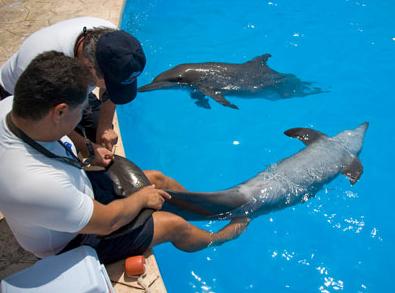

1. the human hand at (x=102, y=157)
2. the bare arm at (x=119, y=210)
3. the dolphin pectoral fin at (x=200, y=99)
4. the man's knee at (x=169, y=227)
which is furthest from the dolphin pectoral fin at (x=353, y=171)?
the human hand at (x=102, y=157)

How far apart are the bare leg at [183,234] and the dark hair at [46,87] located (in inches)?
61.6

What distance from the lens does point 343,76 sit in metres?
7.86

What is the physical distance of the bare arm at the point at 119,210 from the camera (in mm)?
2807

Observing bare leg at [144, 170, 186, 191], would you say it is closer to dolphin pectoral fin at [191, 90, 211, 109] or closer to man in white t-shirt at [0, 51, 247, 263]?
man in white t-shirt at [0, 51, 247, 263]

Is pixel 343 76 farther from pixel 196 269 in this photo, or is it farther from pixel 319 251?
pixel 196 269

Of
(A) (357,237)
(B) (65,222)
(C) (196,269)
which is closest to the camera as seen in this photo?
(B) (65,222)

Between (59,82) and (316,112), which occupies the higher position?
(59,82)

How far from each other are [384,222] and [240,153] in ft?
7.21

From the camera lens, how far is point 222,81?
7078 mm

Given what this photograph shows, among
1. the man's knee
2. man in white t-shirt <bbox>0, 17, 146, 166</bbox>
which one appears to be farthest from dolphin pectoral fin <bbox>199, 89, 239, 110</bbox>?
the man's knee

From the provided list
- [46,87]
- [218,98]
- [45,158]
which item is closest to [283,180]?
[218,98]

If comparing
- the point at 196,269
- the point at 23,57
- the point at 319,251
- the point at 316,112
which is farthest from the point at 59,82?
the point at 316,112

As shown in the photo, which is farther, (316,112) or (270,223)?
(316,112)

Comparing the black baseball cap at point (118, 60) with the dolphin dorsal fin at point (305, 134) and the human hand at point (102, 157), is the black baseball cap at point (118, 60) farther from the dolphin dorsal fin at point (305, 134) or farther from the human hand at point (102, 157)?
the dolphin dorsal fin at point (305, 134)
